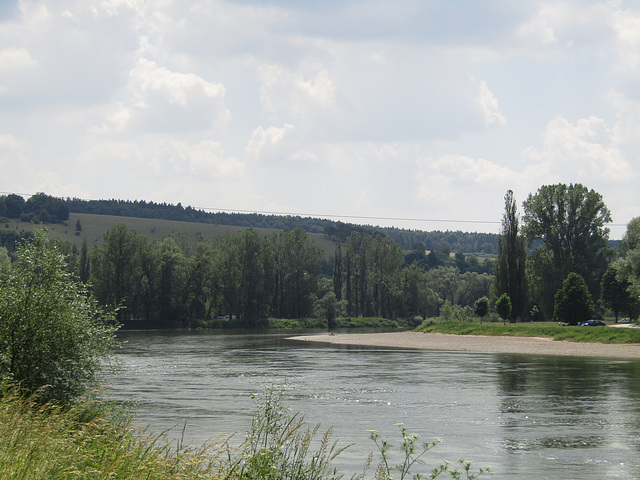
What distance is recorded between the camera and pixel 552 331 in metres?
69.0

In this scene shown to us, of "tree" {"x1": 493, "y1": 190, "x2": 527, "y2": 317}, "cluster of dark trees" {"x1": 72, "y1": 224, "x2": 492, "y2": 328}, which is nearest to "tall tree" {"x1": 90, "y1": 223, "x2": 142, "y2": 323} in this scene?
"cluster of dark trees" {"x1": 72, "y1": 224, "x2": 492, "y2": 328}

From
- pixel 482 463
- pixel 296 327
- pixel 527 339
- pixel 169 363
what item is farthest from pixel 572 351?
pixel 296 327

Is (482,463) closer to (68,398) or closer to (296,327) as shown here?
(68,398)

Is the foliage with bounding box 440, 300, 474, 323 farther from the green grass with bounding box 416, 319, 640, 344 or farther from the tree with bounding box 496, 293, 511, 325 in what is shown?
the tree with bounding box 496, 293, 511, 325

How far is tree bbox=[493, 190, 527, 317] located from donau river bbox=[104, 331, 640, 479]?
3852 centimetres

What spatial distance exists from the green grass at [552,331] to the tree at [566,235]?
15.2 metres

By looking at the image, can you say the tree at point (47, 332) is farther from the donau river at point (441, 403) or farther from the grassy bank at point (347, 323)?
the grassy bank at point (347, 323)

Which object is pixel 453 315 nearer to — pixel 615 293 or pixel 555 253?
pixel 555 253

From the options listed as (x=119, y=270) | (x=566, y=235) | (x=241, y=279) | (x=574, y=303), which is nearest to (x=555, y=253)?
(x=566, y=235)

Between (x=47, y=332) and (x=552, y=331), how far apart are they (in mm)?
59361

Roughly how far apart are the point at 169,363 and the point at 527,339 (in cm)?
3859

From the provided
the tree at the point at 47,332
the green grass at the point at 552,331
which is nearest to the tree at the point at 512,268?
the green grass at the point at 552,331

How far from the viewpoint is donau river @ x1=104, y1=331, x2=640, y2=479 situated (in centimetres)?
1795

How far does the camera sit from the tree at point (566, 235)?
307 ft
